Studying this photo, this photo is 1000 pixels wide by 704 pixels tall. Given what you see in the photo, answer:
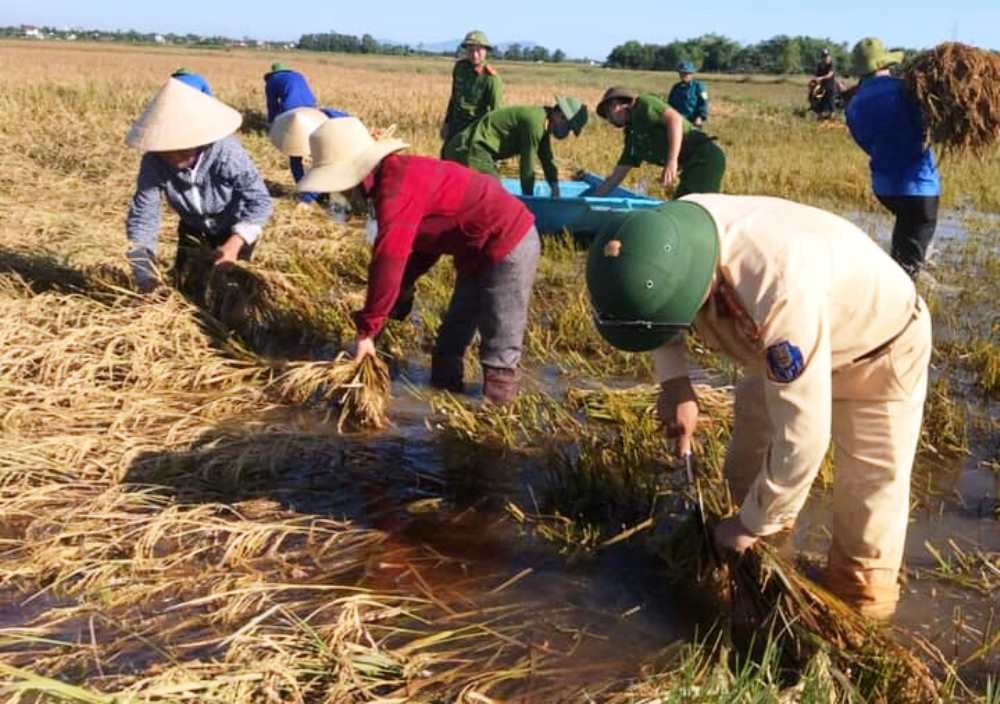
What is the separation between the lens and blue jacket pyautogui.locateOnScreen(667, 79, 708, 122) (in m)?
14.7

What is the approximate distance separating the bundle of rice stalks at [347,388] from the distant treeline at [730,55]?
3465 inches

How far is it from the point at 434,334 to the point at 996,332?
3.58 metres

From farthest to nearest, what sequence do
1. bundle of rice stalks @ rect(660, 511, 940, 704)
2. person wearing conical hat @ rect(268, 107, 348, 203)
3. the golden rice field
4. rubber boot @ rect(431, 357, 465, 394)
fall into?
1. person wearing conical hat @ rect(268, 107, 348, 203)
2. rubber boot @ rect(431, 357, 465, 394)
3. the golden rice field
4. bundle of rice stalks @ rect(660, 511, 940, 704)

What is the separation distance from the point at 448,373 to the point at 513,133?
11.0ft

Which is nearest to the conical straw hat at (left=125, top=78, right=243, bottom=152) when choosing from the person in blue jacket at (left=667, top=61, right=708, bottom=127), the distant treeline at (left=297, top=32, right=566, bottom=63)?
the person in blue jacket at (left=667, top=61, right=708, bottom=127)

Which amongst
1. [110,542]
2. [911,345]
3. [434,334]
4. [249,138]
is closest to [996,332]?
[434,334]

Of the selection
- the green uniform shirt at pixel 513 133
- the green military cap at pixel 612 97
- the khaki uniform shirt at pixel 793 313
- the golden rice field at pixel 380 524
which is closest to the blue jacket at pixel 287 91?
the green uniform shirt at pixel 513 133

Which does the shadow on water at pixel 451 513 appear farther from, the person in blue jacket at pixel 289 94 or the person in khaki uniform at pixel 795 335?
the person in blue jacket at pixel 289 94

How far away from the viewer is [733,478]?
350cm

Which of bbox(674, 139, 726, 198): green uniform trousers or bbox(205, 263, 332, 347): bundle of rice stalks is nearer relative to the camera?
bbox(205, 263, 332, 347): bundle of rice stalks

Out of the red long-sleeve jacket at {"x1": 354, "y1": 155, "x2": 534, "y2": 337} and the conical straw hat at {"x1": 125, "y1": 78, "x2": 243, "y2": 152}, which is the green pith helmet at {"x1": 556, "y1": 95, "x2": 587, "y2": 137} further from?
the conical straw hat at {"x1": 125, "y1": 78, "x2": 243, "y2": 152}

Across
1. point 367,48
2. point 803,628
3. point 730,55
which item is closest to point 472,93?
point 803,628

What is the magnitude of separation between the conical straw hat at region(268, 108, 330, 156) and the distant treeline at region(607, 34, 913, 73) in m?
85.9

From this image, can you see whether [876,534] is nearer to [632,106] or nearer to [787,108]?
[632,106]
